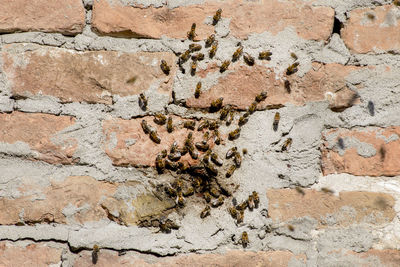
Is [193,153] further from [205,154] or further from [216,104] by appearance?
[216,104]

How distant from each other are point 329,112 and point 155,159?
0.58 metres

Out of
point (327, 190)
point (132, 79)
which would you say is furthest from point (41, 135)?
point (327, 190)

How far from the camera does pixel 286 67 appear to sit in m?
1.47

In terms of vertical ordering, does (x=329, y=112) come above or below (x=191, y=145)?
above

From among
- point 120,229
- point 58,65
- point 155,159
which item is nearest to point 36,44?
point 58,65

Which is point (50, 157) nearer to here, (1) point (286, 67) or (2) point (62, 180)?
(2) point (62, 180)

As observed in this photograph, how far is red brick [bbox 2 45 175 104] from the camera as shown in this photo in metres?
1.45

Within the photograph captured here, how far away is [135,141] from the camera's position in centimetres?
145

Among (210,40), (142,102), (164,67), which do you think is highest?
(210,40)

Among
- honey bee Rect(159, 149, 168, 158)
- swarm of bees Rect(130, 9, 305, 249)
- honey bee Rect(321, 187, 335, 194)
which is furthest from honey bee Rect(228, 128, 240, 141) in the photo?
honey bee Rect(321, 187, 335, 194)

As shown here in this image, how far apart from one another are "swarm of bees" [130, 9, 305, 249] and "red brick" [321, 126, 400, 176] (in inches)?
5.6

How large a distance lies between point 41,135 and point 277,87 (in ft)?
2.51

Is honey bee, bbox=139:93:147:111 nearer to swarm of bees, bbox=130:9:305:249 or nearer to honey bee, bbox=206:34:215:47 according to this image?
swarm of bees, bbox=130:9:305:249

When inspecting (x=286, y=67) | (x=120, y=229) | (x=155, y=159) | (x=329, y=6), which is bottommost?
(x=120, y=229)
